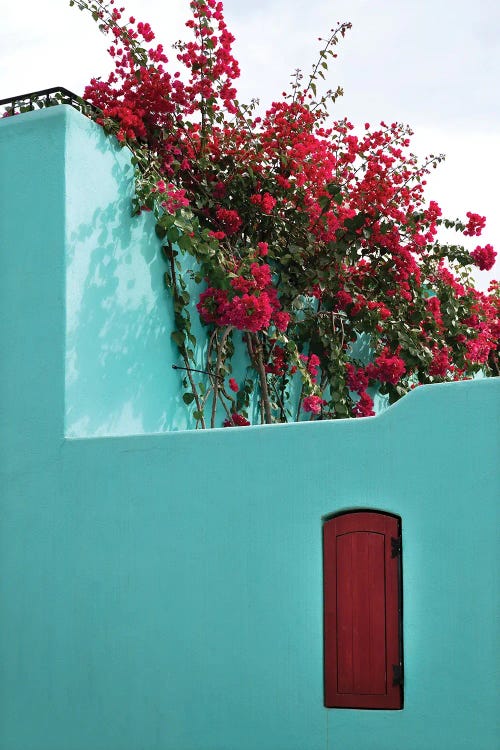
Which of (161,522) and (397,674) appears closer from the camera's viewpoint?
(397,674)

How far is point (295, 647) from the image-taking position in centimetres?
662

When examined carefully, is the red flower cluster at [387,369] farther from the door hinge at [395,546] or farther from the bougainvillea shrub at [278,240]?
the door hinge at [395,546]

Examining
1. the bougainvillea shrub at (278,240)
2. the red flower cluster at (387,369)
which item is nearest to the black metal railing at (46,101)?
the bougainvillea shrub at (278,240)

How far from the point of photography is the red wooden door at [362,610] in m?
6.40

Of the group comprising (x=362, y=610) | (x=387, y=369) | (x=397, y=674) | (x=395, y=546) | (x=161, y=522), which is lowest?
(x=397, y=674)

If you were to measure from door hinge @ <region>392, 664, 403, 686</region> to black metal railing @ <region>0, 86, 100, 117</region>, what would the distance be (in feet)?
16.1

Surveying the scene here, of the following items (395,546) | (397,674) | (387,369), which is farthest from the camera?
(387,369)

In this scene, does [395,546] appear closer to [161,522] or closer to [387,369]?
[161,522]

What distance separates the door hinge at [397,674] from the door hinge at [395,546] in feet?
2.21

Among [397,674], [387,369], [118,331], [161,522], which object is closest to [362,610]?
[397,674]

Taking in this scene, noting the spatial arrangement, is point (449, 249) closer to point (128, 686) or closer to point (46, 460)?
point (46, 460)

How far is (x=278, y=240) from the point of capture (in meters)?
9.73

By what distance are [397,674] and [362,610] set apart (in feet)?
1.43

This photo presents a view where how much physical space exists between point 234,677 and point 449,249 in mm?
5830
